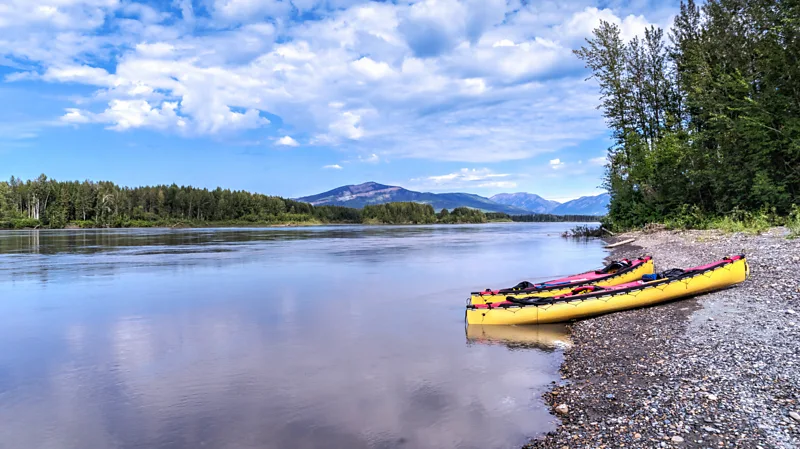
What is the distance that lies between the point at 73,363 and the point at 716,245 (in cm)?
2772

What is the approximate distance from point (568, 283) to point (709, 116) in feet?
95.5

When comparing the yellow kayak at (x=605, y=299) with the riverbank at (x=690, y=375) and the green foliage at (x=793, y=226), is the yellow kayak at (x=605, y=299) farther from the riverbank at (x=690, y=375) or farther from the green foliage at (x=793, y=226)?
the green foliage at (x=793, y=226)

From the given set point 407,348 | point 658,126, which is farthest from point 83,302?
point 658,126

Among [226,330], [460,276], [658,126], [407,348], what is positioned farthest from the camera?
[658,126]

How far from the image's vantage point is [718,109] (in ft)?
108

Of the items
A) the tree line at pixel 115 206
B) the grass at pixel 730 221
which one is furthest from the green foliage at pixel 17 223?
the grass at pixel 730 221

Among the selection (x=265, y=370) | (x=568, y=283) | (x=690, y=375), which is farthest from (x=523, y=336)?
(x=265, y=370)

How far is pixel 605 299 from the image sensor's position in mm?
13188

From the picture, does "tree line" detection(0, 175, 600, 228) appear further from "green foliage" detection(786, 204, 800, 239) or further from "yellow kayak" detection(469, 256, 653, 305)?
"green foliage" detection(786, 204, 800, 239)

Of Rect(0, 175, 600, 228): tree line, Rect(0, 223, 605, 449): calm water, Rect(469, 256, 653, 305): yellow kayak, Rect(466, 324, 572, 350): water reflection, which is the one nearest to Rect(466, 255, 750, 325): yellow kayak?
Rect(466, 324, 572, 350): water reflection

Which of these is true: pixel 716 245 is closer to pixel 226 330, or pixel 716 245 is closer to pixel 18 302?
pixel 226 330

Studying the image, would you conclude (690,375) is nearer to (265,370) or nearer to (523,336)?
(523,336)

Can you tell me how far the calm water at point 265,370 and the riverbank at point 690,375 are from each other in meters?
0.86

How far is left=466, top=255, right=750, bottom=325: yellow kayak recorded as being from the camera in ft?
42.5
